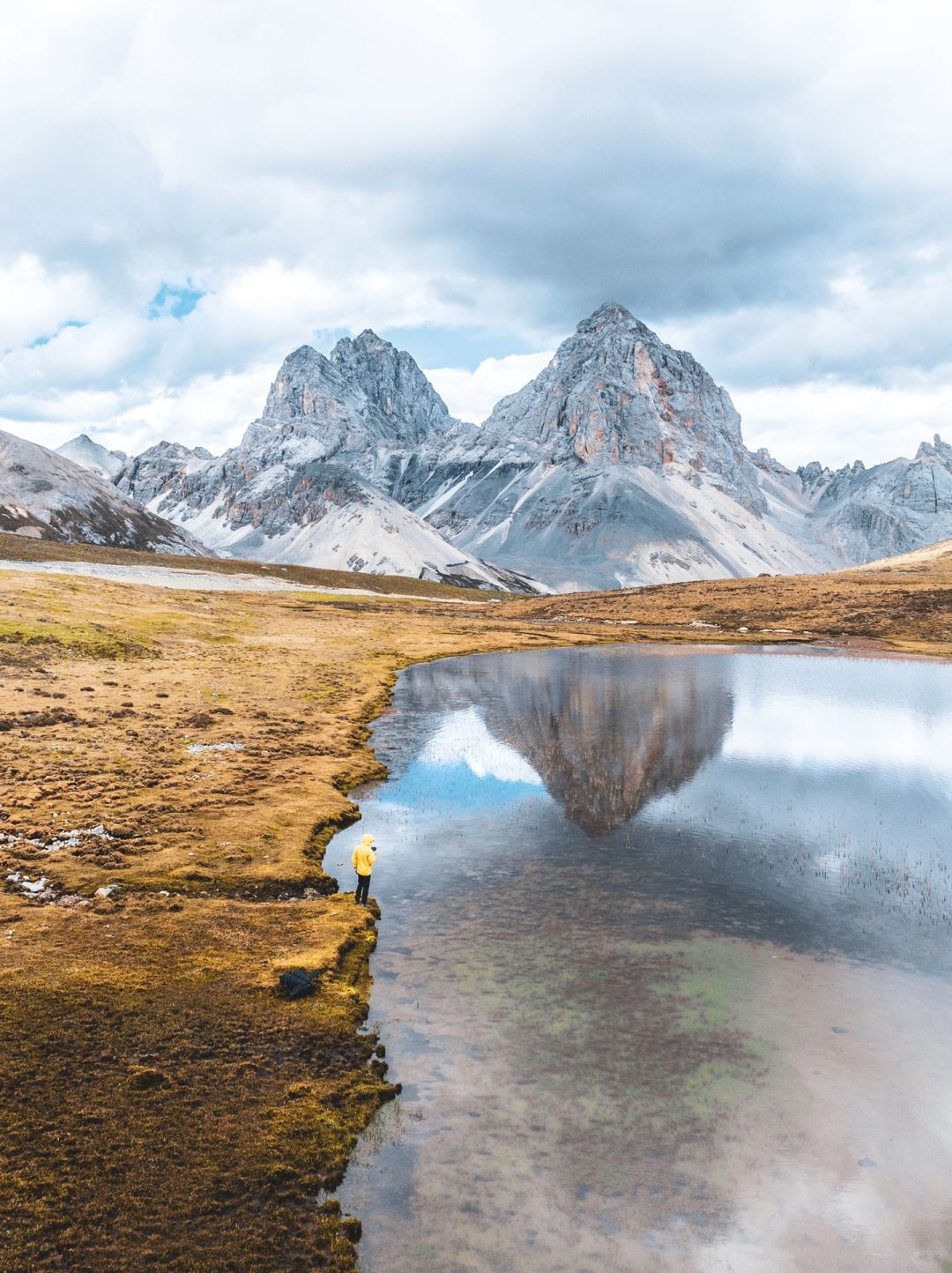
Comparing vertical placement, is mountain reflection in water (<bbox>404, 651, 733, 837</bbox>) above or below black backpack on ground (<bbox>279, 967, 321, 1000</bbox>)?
above

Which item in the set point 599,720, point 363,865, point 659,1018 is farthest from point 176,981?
point 599,720

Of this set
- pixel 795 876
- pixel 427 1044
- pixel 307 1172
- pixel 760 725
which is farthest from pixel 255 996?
pixel 760 725

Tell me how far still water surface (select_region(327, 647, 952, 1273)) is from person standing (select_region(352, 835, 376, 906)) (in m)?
1.43

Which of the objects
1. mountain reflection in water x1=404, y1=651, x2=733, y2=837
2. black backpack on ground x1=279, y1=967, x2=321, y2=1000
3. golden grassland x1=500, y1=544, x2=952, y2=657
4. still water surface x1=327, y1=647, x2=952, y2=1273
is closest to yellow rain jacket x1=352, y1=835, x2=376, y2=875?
still water surface x1=327, y1=647, x2=952, y2=1273

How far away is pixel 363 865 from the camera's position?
82.9 feet

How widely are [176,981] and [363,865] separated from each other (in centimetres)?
675

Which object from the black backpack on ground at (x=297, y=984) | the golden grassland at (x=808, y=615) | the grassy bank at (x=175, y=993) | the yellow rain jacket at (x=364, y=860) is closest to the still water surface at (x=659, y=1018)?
the grassy bank at (x=175, y=993)

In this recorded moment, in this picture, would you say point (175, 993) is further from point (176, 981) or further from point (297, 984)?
point (297, 984)

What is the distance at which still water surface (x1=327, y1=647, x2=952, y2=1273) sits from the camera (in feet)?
44.7

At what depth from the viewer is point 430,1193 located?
14.1 metres

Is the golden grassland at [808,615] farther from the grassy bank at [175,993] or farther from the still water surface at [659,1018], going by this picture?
the grassy bank at [175,993]

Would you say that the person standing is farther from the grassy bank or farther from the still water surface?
the still water surface

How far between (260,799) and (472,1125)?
2236 cm

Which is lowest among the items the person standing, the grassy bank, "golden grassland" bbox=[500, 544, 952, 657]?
the grassy bank
